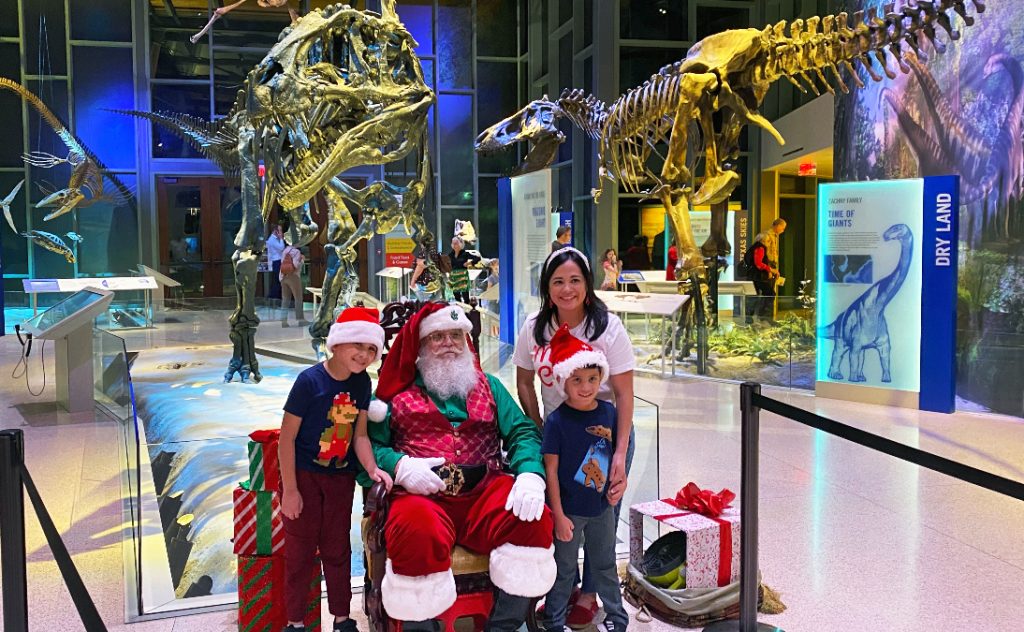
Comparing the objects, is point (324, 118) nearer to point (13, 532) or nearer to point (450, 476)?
point (450, 476)

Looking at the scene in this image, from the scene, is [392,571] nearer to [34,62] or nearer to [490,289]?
[490,289]

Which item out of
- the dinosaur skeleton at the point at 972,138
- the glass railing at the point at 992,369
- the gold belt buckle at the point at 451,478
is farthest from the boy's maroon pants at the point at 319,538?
the dinosaur skeleton at the point at 972,138

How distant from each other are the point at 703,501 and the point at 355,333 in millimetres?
1696

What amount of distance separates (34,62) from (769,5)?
533 inches

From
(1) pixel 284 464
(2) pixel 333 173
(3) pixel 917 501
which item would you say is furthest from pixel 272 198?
(3) pixel 917 501

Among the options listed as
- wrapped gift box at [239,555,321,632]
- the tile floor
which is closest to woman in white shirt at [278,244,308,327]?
the tile floor

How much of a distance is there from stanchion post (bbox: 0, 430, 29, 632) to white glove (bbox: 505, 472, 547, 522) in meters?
1.39

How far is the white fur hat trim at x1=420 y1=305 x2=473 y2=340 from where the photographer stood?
127 inches

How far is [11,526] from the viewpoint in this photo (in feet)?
7.22

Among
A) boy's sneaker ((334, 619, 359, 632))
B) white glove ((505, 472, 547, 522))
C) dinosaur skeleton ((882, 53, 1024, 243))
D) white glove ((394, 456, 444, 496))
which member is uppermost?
dinosaur skeleton ((882, 53, 1024, 243))

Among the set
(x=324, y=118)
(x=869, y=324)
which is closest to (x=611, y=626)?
(x=324, y=118)

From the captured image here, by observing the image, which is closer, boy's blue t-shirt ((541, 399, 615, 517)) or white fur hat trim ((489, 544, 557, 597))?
white fur hat trim ((489, 544, 557, 597))

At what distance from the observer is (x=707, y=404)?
783 centimetres

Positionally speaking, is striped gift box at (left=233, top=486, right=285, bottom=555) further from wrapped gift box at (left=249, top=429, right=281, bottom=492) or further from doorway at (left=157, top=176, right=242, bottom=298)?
doorway at (left=157, top=176, right=242, bottom=298)
